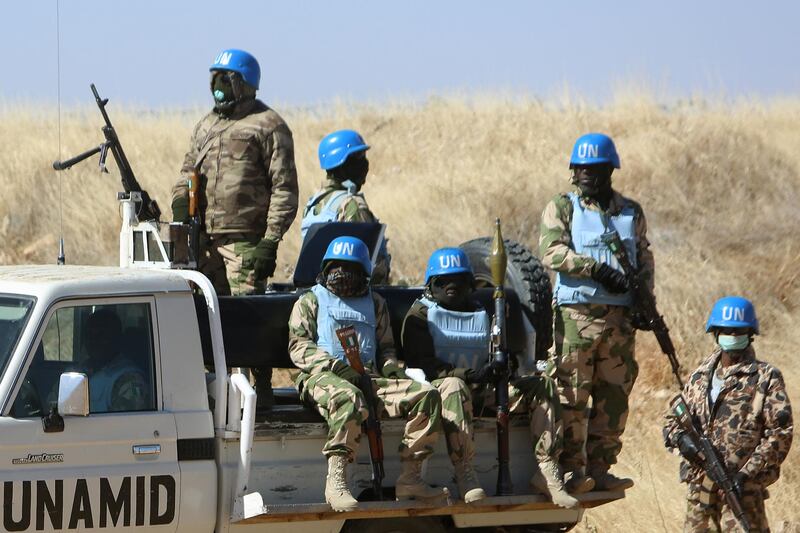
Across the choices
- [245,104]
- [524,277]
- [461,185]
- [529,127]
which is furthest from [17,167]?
[524,277]

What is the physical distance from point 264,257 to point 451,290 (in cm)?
170

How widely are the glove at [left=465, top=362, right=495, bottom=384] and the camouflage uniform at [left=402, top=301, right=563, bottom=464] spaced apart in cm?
6

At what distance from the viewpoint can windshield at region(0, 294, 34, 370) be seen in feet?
19.9

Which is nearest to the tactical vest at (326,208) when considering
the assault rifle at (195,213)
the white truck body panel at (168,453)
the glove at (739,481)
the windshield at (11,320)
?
the assault rifle at (195,213)

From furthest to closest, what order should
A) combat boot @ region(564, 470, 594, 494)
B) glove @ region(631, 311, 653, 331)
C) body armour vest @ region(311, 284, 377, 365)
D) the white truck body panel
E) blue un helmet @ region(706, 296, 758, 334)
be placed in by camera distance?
Answer: glove @ region(631, 311, 653, 331) < blue un helmet @ region(706, 296, 758, 334) < combat boot @ region(564, 470, 594, 494) < body armour vest @ region(311, 284, 377, 365) < the white truck body panel

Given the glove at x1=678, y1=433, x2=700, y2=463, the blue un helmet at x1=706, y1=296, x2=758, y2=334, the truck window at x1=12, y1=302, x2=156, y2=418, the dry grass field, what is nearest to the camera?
the truck window at x1=12, y1=302, x2=156, y2=418

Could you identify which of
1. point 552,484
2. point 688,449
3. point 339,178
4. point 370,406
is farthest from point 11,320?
point 688,449

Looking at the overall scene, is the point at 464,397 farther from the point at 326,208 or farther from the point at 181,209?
the point at 181,209

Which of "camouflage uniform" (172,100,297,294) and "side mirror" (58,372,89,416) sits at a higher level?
"camouflage uniform" (172,100,297,294)

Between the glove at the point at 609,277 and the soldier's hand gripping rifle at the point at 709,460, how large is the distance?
721 millimetres

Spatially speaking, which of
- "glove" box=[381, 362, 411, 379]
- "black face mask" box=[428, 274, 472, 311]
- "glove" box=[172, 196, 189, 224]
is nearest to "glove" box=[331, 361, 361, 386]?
"glove" box=[381, 362, 411, 379]

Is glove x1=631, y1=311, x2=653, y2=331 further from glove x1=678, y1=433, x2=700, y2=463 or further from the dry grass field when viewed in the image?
the dry grass field

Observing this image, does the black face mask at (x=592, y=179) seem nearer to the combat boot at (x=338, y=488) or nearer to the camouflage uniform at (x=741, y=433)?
the camouflage uniform at (x=741, y=433)

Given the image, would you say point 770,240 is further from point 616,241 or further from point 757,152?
point 616,241
